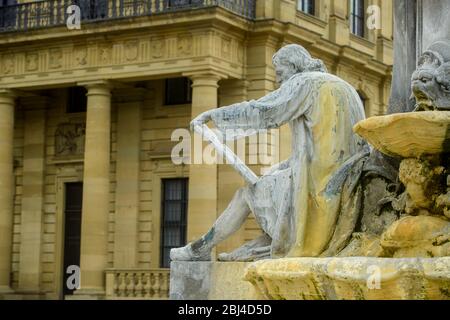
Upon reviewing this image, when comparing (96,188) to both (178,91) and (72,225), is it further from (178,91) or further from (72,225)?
(178,91)

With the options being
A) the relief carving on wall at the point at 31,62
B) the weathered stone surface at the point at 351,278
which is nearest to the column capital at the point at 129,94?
the relief carving on wall at the point at 31,62

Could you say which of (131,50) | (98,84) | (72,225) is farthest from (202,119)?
(72,225)

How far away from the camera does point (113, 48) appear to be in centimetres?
2998

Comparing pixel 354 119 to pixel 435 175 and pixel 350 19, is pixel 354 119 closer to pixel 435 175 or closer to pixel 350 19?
pixel 435 175

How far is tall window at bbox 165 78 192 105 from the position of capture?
103 ft

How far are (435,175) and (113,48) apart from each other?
897 inches

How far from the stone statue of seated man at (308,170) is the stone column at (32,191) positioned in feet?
81.7

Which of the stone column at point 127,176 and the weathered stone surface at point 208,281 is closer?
the weathered stone surface at point 208,281

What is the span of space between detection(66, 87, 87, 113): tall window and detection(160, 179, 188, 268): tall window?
3963 mm

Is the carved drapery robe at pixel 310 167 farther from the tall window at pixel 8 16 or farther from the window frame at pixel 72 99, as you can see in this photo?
the window frame at pixel 72 99

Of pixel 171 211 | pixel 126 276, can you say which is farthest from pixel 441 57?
pixel 171 211

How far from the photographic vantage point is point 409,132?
762cm

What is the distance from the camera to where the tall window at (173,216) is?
30.8 metres

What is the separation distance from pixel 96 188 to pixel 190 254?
20.9 metres
